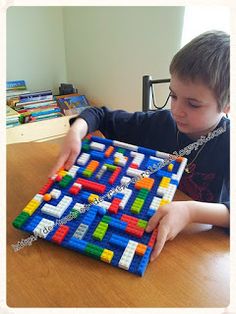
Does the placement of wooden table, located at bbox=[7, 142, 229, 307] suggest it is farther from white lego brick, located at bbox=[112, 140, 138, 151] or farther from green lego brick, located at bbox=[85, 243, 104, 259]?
white lego brick, located at bbox=[112, 140, 138, 151]

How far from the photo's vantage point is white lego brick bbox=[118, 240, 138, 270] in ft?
1.59

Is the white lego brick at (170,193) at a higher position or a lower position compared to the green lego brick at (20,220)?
higher

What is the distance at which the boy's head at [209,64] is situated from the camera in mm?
648

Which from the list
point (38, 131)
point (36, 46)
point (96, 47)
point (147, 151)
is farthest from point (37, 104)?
point (147, 151)

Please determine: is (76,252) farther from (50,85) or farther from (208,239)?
(50,85)

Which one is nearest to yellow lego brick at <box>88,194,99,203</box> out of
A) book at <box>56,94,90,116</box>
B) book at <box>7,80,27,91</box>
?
book at <box>56,94,90,116</box>

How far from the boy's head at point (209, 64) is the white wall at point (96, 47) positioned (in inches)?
28.8

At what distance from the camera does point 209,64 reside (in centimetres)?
65

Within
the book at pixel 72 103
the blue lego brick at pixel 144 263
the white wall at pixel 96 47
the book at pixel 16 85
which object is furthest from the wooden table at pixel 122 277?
the book at pixel 16 85

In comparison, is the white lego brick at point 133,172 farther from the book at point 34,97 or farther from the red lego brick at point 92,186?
the book at point 34,97

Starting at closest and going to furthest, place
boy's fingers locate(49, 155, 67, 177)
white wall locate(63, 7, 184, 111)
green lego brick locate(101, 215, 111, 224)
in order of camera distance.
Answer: green lego brick locate(101, 215, 111, 224)
boy's fingers locate(49, 155, 67, 177)
white wall locate(63, 7, 184, 111)

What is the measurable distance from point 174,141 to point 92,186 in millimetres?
375

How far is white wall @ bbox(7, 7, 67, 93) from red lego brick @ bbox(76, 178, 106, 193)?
5.21 feet
